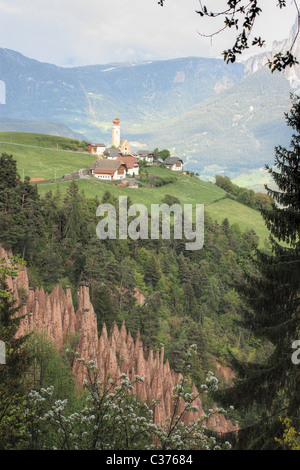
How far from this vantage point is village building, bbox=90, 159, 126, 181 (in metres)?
99.8

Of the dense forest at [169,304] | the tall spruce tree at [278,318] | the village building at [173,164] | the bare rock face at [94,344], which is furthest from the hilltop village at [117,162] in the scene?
the tall spruce tree at [278,318]

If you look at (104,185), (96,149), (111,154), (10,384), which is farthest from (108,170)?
(10,384)

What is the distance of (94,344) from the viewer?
31.0 m

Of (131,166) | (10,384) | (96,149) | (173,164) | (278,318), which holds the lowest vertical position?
(10,384)

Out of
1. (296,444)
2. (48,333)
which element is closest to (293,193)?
(296,444)

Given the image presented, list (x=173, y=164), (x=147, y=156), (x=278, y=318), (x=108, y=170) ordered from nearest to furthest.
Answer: (x=278, y=318) < (x=108, y=170) < (x=173, y=164) < (x=147, y=156)

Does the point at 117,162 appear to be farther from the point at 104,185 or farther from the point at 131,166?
the point at 104,185

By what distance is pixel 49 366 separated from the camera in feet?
80.7

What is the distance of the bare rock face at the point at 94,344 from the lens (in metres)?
27.6

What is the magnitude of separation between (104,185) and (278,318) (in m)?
79.1

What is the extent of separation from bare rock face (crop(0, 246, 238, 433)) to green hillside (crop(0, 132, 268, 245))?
45090 mm

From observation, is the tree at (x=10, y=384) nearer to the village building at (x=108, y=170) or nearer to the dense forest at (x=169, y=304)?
the dense forest at (x=169, y=304)
